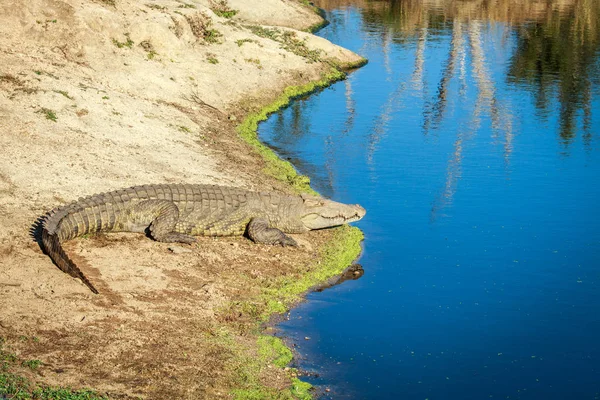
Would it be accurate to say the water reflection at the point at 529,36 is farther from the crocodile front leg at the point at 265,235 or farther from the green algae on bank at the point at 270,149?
the crocodile front leg at the point at 265,235

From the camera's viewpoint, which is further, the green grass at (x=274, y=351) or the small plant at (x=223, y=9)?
the small plant at (x=223, y=9)

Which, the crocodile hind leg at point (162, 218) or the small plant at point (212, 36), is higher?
the small plant at point (212, 36)

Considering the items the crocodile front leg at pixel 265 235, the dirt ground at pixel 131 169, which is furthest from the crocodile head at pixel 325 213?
the crocodile front leg at pixel 265 235

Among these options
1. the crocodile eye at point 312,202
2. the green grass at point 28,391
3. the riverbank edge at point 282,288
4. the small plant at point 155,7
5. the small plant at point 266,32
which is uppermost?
the small plant at point 155,7

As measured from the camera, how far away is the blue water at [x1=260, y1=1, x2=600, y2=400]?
9547 millimetres

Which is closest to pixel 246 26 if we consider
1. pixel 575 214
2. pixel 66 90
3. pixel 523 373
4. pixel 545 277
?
pixel 66 90

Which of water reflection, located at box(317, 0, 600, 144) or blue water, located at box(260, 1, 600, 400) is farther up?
blue water, located at box(260, 1, 600, 400)

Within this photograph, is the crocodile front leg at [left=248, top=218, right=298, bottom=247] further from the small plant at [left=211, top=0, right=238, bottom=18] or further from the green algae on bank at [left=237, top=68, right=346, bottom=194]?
the small plant at [left=211, top=0, right=238, bottom=18]

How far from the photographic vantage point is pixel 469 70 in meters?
26.7

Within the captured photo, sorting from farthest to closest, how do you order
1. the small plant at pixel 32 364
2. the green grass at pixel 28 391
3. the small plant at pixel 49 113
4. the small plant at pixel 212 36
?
the small plant at pixel 212 36
the small plant at pixel 49 113
the small plant at pixel 32 364
the green grass at pixel 28 391

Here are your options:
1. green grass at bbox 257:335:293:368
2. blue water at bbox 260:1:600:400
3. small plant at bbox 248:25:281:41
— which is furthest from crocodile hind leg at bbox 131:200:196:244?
small plant at bbox 248:25:281:41

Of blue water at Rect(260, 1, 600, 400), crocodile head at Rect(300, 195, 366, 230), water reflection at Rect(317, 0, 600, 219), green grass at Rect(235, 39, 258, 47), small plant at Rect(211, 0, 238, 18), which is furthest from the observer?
small plant at Rect(211, 0, 238, 18)

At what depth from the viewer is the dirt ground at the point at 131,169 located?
27.9 feet

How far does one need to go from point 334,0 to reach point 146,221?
34.9 m
